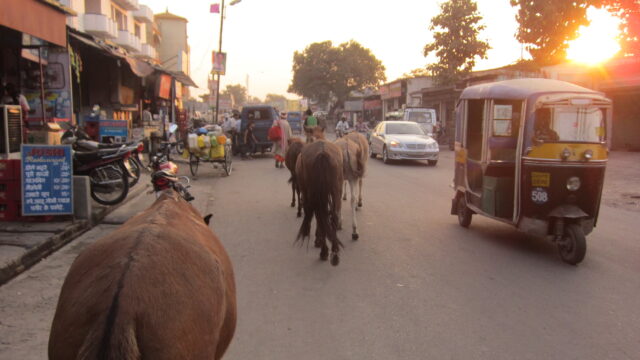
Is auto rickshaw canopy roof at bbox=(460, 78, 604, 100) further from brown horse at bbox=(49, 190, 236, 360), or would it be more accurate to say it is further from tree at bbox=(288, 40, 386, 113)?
tree at bbox=(288, 40, 386, 113)

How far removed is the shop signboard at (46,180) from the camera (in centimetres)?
700

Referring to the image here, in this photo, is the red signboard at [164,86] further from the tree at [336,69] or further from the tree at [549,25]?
the tree at [336,69]

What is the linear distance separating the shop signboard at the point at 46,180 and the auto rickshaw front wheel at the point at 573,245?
6.77 meters

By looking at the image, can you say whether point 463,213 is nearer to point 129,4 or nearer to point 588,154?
point 588,154

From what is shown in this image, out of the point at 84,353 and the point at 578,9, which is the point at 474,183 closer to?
the point at 84,353

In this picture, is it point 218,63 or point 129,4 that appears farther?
point 129,4

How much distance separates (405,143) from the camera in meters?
18.2

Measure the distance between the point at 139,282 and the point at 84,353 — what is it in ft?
0.92

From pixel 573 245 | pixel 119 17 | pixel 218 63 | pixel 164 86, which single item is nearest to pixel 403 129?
pixel 164 86

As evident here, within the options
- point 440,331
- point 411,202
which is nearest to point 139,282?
point 440,331

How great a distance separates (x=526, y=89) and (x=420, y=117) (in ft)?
73.4

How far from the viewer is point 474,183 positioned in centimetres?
775

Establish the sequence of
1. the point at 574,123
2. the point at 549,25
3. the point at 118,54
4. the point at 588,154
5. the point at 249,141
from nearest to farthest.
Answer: the point at 588,154
the point at 574,123
the point at 118,54
the point at 249,141
the point at 549,25

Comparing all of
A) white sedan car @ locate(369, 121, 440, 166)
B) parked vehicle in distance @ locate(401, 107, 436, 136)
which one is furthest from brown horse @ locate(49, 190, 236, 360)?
parked vehicle in distance @ locate(401, 107, 436, 136)
